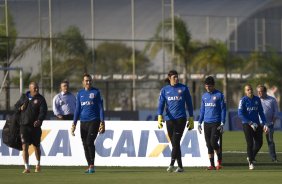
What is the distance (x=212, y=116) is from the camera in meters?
22.6

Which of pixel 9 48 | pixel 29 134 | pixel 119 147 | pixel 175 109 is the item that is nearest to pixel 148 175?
pixel 175 109

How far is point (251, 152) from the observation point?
22781mm

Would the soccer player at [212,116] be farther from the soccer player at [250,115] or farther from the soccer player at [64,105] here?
the soccer player at [64,105]

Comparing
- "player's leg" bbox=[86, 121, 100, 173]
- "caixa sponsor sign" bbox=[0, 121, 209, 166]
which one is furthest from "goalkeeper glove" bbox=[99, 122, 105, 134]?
"caixa sponsor sign" bbox=[0, 121, 209, 166]

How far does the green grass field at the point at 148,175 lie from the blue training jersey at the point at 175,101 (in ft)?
4.00

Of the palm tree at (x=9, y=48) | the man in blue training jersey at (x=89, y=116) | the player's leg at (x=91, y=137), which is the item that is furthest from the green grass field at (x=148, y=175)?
the palm tree at (x=9, y=48)

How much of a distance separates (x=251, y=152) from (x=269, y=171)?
3.98ft

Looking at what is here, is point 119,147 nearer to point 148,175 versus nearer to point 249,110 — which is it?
point 249,110

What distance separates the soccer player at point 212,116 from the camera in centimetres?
2256

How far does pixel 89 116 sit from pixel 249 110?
4.00 metres

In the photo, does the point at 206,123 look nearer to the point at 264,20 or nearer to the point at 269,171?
the point at 269,171

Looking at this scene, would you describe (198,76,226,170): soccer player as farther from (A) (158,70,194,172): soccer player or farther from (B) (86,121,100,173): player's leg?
(B) (86,121,100,173): player's leg

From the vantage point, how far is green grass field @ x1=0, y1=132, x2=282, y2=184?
1862cm

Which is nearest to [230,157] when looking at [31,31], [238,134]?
[238,134]
